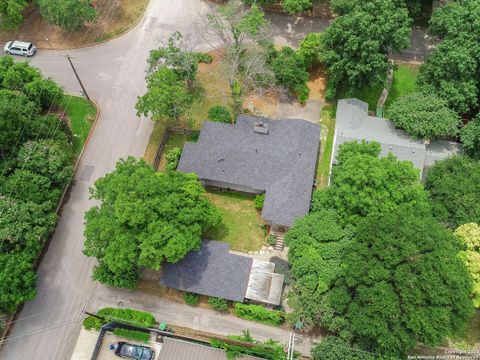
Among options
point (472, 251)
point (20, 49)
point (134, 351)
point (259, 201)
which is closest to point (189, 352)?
point (134, 351)

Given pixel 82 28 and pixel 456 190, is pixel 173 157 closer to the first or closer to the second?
pixel 82 28

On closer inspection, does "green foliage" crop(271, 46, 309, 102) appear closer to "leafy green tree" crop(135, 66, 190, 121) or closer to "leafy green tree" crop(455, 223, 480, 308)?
"leafy green tree" crop(135, 66, 190, 121)

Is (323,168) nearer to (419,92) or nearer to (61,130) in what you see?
(419,92)

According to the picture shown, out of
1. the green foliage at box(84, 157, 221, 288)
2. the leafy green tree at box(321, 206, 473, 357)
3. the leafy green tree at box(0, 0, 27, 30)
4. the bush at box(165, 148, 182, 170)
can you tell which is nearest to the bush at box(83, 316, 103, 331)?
the green foliage at box(84, 157, 221, 288)

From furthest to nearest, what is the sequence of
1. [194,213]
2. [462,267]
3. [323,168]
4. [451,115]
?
[323,168] → [451,115] → [194,213] → [462,267]

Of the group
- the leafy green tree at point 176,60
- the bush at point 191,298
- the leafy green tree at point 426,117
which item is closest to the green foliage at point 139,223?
the bush at point 191,298

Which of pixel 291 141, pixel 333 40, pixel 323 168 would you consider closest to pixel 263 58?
pixel 333 40
